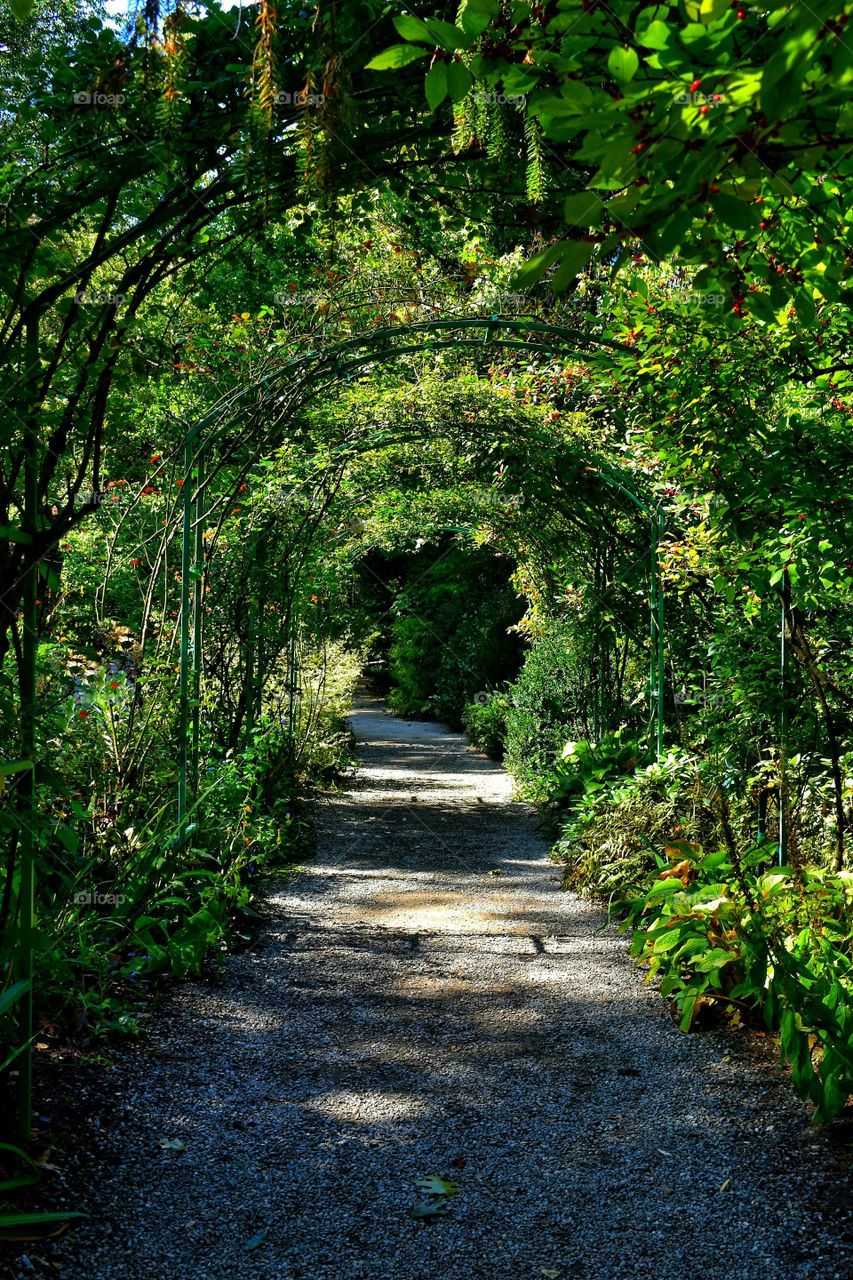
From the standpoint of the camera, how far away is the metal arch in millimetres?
4379

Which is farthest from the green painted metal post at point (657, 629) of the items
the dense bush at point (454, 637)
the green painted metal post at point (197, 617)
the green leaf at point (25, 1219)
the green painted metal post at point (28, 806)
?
the dense bush at point (454, 637)

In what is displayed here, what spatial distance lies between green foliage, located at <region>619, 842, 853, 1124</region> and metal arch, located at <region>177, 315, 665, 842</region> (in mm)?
1665

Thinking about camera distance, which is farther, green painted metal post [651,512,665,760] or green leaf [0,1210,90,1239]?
green painted metal post [651,512,665,760]

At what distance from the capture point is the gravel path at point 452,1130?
2.12 metres

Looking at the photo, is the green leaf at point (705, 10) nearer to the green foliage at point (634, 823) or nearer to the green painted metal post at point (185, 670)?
the green foliage at point (634, 823)

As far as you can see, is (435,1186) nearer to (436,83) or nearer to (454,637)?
(436,83)

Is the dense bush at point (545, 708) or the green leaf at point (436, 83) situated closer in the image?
the green leaf at point (436, 83)

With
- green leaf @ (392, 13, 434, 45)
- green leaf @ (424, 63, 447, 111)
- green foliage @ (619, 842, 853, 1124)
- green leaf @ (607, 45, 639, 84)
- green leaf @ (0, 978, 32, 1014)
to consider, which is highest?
green leaf @ (392, 13, 434, 45)

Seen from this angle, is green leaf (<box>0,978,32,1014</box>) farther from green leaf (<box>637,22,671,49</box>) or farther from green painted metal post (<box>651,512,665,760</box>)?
green painted metal post (<box>651,512,665,760</box>)

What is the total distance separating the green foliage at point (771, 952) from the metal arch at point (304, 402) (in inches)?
65.6

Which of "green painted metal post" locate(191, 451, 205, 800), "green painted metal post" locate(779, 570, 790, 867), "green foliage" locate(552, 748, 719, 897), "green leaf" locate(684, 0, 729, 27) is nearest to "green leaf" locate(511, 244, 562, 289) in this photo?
"green leaf" locate(684, 0, 729, 27)

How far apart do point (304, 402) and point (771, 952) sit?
3.89m

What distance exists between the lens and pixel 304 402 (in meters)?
5.54

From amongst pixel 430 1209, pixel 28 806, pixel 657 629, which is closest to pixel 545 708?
pixel 657 629
